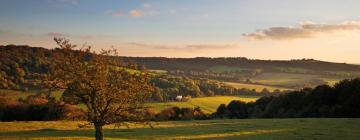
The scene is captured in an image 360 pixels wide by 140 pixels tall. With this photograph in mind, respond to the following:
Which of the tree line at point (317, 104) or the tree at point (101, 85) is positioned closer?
the tree at point (101, 85)

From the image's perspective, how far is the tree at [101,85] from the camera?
28969 mm

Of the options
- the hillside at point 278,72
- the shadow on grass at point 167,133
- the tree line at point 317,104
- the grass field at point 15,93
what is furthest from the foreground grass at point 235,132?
the hillside at point 278,72

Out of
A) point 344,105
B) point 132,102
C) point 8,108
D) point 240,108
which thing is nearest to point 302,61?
point 240,108

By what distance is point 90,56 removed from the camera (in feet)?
98.4

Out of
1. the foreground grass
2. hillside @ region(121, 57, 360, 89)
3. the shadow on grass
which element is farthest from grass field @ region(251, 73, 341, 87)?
the shadow on grass

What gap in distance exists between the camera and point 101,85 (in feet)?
94.8

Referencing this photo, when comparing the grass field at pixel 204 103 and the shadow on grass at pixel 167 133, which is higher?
the shadow on grass at pixel 167 133

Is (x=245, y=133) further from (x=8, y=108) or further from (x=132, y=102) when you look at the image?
(x=8, y=108)

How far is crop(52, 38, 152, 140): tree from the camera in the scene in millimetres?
28969

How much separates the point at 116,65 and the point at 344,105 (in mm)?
52643

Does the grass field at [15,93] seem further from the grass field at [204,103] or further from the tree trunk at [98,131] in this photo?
the tree trunk at [98,131]

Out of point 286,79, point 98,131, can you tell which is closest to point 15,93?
point 98,131

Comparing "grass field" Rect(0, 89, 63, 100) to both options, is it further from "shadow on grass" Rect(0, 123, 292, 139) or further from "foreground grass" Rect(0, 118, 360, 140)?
"shadow on grass" Rect(0, 123, 292, 139)

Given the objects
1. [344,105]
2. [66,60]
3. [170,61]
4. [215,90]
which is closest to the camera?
[66,60]
